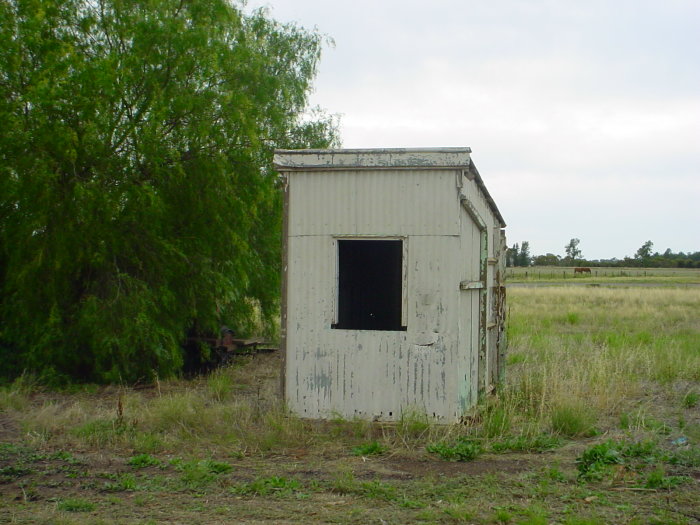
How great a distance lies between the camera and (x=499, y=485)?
6.28 meters

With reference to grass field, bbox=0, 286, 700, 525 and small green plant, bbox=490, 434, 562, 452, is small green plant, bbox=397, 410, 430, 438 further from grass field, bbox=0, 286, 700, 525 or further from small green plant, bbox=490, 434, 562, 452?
small green plant, bbox=490, 434, 562, 452

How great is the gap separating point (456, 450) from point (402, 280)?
1.98 metres

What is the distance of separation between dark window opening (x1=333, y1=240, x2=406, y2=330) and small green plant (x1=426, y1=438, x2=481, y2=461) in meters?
3.64

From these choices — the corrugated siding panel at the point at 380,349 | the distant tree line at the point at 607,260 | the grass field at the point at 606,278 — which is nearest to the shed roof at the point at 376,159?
the corrugated siding panel at the point at 380,349

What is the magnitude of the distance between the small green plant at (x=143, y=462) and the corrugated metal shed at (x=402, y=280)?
1.83m

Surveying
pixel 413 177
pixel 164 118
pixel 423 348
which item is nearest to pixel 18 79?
pixel 164 118

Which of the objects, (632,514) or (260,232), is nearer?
(632,514)

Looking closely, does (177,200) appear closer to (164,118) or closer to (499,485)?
(164,118)

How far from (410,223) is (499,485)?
3046mm

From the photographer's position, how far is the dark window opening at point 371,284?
35.7ft

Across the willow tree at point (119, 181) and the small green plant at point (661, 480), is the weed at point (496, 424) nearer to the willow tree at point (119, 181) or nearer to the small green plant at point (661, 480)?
the small green plant at point (661, 480)

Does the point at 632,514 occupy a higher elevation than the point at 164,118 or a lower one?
lower

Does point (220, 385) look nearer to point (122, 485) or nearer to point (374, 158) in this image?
point (374, 158)

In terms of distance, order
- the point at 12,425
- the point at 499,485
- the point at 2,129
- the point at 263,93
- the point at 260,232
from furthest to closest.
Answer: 1. the point at 260,232
2. the point at 263,93
3. the point at 2,129
4. the point at 12,425
5. the point at 499,485
